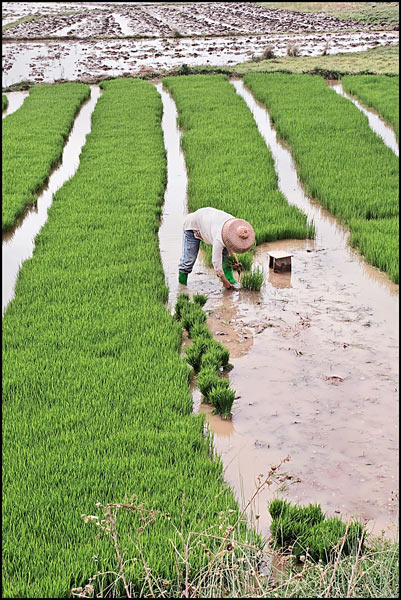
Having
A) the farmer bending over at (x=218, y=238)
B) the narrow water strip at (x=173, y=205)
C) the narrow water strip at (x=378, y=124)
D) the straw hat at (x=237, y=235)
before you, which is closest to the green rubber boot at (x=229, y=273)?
the farmer bending over at (x=218, y=238)

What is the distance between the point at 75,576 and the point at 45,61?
57.7 feet

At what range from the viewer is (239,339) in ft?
14.6

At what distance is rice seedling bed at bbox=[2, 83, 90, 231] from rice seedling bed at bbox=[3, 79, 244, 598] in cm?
104

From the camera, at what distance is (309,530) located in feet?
8.39

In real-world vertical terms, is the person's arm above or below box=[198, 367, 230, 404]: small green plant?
above

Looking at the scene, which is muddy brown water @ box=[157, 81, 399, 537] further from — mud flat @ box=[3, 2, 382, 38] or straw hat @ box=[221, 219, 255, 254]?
mud flat @ box=[3, 2, 382, 38]

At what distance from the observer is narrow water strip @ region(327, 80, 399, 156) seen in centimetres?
940

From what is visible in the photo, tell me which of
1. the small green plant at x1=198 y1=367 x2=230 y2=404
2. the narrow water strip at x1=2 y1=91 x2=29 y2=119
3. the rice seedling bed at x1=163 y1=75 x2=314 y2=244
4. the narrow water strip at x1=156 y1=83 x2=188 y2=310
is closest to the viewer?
the small green plant at x1=198 y1=367 x2=230 y2=404

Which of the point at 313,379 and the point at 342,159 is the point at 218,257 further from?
the point at 342,159

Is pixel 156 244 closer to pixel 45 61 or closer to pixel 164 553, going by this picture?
pixel 164 553

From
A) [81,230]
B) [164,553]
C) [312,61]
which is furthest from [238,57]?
[164,553]

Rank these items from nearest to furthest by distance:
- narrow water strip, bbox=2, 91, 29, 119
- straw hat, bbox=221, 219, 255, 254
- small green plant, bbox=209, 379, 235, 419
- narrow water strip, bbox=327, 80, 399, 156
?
small green plant, bbox=209, 379, 235, 419 < straw hat, bbox=221, 219, 255, 254 < narrow water strip, bbox=327, 80, 399, 156 < narrow water strip, bbox=2, 91, 29, 119

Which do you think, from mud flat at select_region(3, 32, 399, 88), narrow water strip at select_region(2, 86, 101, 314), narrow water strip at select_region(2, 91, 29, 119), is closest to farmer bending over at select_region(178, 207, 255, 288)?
narrow water strip at select_region(2, 86, 101, 314)

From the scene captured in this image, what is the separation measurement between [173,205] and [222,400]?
4219 mm
